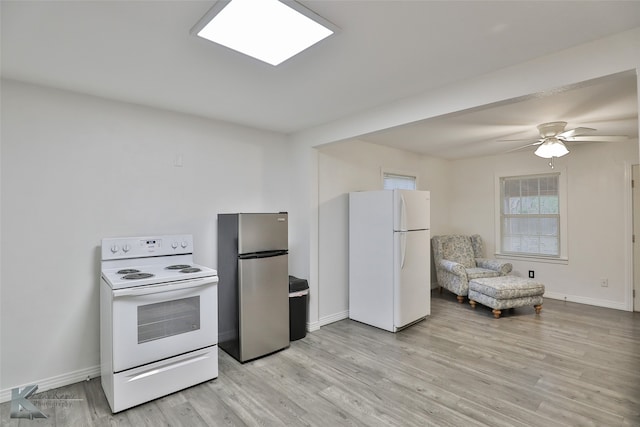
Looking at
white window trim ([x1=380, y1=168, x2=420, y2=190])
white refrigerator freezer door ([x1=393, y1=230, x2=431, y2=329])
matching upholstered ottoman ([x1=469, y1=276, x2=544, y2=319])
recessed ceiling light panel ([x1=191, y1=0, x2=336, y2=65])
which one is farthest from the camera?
white window trim ([x1=380, y1=168, x2=420, y2=190])

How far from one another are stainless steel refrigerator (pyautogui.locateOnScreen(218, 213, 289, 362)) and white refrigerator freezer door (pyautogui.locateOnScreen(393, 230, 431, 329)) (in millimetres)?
1280

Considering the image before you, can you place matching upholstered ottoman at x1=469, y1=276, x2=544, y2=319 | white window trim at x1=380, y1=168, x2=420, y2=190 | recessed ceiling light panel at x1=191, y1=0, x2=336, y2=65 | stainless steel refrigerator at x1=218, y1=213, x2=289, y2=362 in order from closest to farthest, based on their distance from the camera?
1. recessed ceiling light panel at x1=191, y1=0, x2=336, y2=65
2. stainless steel refrigerator at x1=218, y1=213, x2=289, y2=362
3. matching upholstered ottoman at x1=469, y1=276, x2=544, y2=319
4. white window trim at x1=380, y1=168, x2=420, y2=190

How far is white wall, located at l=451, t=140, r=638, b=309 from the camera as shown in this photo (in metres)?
4.46

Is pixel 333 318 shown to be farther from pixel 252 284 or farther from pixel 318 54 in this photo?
pixel 318 54

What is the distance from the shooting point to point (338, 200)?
4.15m

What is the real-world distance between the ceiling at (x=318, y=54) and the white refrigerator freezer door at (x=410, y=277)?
1.54 metres

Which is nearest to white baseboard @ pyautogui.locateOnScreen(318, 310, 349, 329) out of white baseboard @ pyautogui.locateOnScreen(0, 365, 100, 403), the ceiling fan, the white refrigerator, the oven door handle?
the white refrigerator

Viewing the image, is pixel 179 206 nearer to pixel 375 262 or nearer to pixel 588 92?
pixel 375 262

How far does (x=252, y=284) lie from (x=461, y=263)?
3638 mm

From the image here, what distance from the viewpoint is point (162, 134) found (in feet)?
10.0

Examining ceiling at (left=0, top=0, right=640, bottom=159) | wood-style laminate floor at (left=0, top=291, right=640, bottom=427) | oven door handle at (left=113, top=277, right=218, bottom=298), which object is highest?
ceiling at (left=0, top=0, right=640, bottom=159)

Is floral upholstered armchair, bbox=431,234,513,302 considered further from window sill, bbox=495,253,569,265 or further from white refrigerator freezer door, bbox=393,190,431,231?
white refrigerator freezer door, bbox=393,190,431,231

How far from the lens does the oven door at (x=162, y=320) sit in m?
2.22

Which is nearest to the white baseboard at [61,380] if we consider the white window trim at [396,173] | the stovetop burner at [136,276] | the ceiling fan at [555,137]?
the stovetop burner at [136,276]
